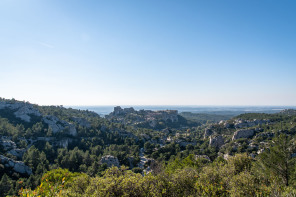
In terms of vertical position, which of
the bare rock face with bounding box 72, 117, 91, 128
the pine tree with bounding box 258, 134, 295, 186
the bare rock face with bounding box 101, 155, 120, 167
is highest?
the pine tree with bounding box 258, 134, 295, 186

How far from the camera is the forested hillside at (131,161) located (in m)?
15.8

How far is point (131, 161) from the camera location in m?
77.6

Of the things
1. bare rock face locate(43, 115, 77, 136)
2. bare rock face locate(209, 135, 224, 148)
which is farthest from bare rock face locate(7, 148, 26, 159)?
bare rock face locate(209, 135, 224, 148)

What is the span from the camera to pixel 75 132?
103 m

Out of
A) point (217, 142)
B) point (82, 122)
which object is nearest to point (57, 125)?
point (82, 122)

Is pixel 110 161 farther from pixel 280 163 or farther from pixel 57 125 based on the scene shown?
pixel 280 163

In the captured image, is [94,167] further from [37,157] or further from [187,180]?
[187,180]

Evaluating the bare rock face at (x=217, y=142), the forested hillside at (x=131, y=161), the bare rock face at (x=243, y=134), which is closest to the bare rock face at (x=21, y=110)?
the forested hillside at (x=131, y=161)

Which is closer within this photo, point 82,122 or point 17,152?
point 17,152

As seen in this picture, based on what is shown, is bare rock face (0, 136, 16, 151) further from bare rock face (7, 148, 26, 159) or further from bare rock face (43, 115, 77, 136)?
bare rock face (43, 115, 77, 136)

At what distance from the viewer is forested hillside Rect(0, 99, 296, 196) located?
51.8 feet

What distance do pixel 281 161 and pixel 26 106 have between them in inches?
5331

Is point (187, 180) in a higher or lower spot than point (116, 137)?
higher

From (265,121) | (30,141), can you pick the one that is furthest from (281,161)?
A: (265,121)
